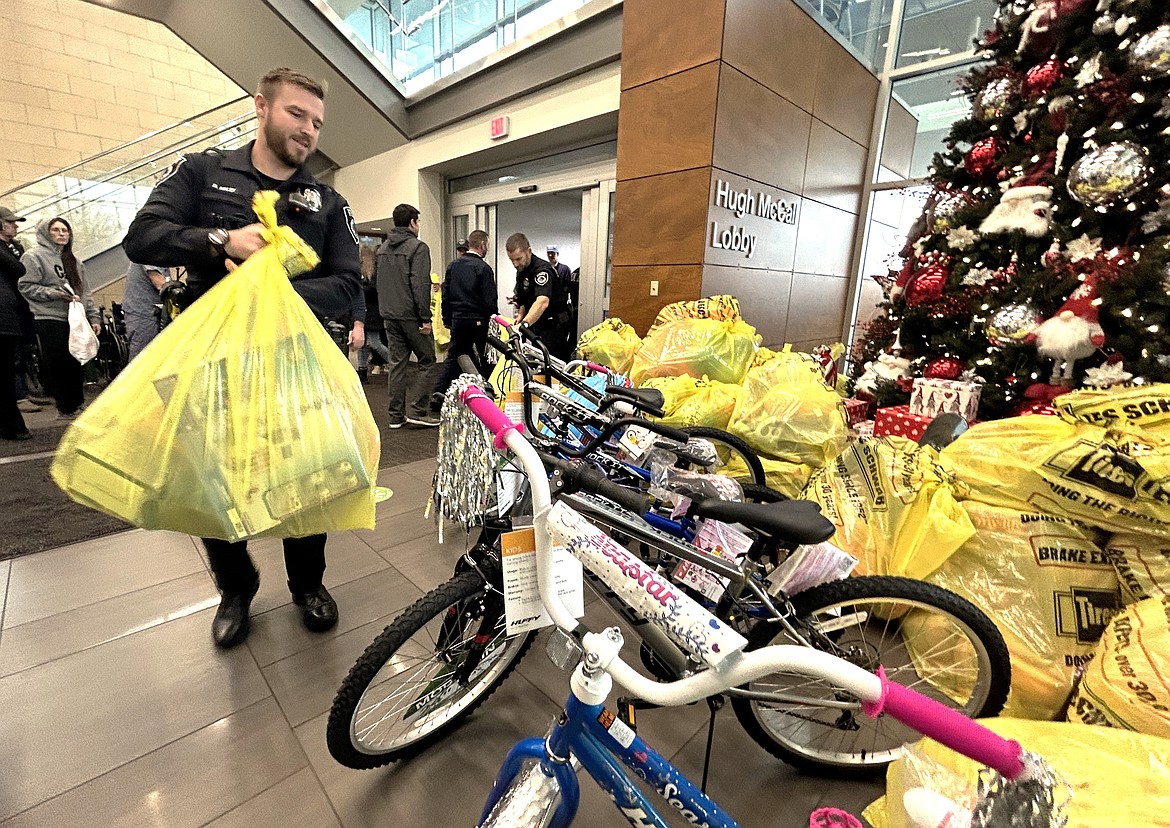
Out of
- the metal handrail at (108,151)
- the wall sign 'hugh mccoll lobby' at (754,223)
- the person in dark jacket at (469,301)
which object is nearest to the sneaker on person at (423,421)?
the person in dark jacket at (469,301)

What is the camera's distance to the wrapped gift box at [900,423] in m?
2.14

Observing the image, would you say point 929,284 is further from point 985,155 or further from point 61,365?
point 61,365

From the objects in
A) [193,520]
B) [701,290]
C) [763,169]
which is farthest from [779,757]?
[763,169]

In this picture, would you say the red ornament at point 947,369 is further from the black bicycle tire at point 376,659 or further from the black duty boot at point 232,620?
the black duty boot at point 232,620

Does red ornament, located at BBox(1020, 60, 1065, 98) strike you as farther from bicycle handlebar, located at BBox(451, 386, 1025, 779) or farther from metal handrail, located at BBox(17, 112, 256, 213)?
metal handrail, located at BBox(17, 112, 256, 213)

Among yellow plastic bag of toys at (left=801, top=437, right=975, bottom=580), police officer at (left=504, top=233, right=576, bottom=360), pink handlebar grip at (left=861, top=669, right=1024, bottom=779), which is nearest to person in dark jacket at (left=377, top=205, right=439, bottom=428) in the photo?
police officer at (left=504, top=233, right=576, bottom=360)

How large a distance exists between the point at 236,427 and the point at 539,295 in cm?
324

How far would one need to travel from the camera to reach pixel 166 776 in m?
1.10

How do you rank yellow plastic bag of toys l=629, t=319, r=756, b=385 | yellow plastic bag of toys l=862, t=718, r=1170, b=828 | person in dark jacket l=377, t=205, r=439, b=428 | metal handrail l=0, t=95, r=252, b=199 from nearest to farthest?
yellow plastic bag of toys l=862, t=718, r=1170, b=828
yellow plastic bag of toys l=629, t=319, r=756, b=385
person in dark jacket l=377, t=205, r=439, b=428
metal handrail l=0, t=95, r=252, b=199

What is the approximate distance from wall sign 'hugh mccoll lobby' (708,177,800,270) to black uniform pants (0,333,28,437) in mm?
4388

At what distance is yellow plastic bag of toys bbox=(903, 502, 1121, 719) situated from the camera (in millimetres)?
1222

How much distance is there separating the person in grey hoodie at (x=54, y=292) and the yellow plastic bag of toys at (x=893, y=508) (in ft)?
15.4

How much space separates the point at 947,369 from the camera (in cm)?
219

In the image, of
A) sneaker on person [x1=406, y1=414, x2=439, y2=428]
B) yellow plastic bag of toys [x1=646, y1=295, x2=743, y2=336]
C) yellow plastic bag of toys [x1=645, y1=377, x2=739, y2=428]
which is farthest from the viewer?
sneaker on person [x1=406, y1=414, x2=439, y2=428]
